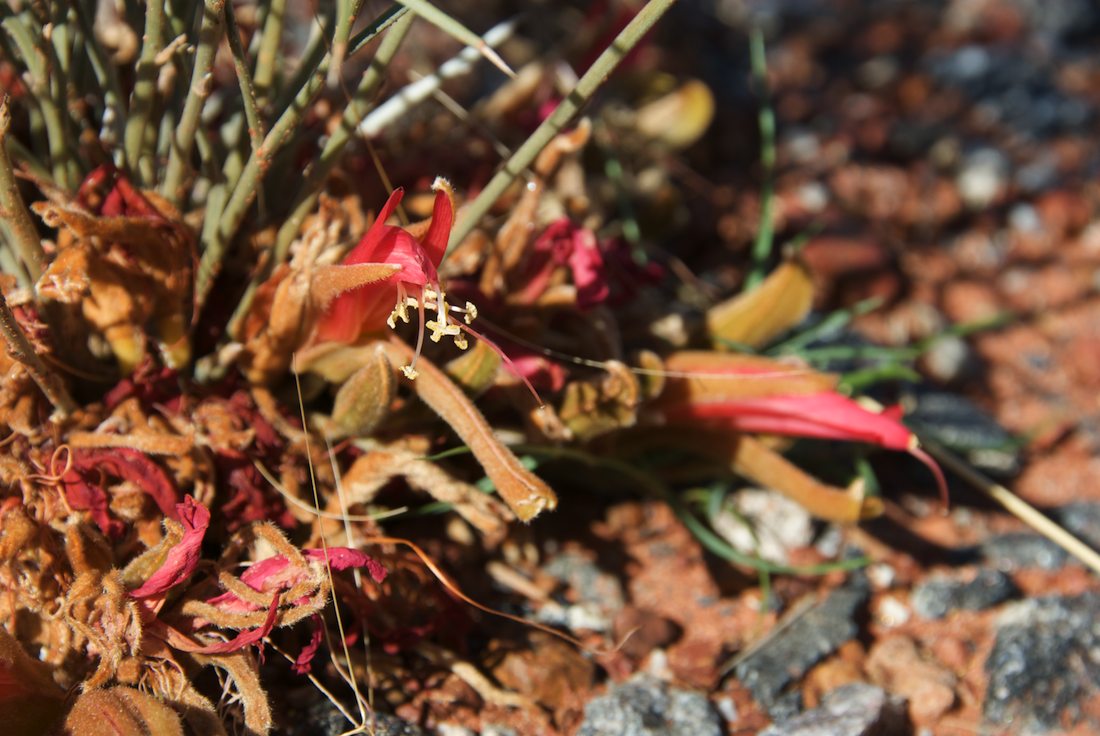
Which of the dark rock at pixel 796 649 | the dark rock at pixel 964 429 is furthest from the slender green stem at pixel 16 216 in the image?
the dark rock at pixel 964 429

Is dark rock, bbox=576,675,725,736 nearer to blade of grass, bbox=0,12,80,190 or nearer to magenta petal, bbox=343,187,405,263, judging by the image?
magenta petal, bbox=343,187,405,263

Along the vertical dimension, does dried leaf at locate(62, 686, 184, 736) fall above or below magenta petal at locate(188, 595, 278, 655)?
below

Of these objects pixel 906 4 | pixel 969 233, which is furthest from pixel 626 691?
pixel 906 4

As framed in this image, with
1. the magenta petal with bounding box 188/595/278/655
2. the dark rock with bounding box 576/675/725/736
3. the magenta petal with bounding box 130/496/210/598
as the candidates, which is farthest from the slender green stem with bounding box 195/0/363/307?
the dark rock with bounding box 576/675/725/736

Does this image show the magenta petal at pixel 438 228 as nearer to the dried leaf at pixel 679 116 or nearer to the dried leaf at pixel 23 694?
the dried leaf at pixel 23 694

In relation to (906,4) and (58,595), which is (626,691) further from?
(906,4)
